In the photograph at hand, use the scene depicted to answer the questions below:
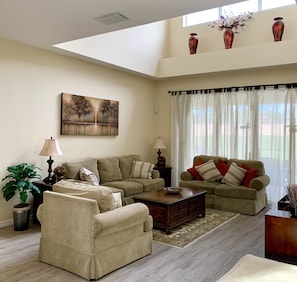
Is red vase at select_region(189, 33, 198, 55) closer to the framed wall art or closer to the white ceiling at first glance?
the framed wall art

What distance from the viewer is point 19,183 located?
13.9 ft

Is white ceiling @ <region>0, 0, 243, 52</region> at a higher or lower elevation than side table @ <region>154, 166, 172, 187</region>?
higher

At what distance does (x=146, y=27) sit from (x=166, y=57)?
93cm

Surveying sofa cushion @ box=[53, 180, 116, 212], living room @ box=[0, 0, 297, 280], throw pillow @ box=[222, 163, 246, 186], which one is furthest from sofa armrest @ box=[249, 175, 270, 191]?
sofa cushion @ box=[53, 180, 116, 212]

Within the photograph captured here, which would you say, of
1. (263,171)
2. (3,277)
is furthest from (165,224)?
(263,171)

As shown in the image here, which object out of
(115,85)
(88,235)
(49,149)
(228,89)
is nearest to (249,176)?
(228,89)

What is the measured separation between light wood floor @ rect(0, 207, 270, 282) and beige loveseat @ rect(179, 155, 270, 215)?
844 mm

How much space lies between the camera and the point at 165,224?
4.20m

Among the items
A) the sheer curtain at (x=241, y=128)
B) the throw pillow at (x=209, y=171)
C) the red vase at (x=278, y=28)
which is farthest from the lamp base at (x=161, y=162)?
the red vase at (x=278, y=28)

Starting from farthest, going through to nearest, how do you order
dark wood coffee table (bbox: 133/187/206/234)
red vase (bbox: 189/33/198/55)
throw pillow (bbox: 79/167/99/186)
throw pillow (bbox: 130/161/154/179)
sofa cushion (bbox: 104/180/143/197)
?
red vase (bbox: 189/33/198/55)
throw pillow (bbox: 130/161/154/179)
sofa cushion (bbox: 104/180/143/197)
throw pillow (bbox: 79/167/99/186)
dark wood coffee table (bbox: 133/187/206/234)

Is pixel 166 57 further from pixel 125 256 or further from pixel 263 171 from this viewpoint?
pixel 125 256

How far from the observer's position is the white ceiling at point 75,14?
312 centimetres

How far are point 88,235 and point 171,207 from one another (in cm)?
160

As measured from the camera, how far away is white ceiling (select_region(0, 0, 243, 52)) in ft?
10.2
